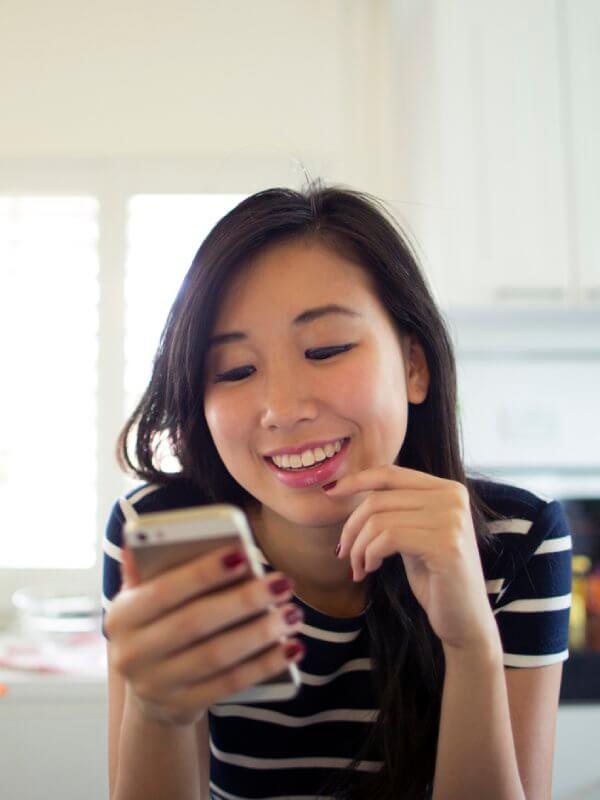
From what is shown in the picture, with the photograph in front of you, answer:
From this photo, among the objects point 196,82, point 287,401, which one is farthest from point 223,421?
point 196,82

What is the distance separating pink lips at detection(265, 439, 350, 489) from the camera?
2.51 feet

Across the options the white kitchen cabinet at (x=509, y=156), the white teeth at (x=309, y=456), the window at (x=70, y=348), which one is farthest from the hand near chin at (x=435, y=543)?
the window at (x=70, y=348)

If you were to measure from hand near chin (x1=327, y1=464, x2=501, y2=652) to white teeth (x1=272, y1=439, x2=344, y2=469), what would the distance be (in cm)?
10

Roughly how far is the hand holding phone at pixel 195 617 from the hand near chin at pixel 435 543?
170 mm

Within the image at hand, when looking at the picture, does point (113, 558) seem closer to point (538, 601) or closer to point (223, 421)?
point (223, 421)

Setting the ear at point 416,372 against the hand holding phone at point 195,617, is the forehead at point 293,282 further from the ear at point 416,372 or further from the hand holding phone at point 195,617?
the hand holding phone at point 195,617

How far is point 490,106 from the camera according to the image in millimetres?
1815

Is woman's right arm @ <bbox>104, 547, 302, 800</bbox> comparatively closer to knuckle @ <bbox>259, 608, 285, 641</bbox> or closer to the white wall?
knuckle @ <bbox>259, 608, 285, 641</bbox>

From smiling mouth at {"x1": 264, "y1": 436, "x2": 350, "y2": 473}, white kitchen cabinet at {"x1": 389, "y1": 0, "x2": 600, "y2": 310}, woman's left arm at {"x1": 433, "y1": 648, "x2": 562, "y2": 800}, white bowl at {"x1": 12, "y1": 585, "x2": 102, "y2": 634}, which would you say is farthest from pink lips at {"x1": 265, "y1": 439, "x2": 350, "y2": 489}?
white bowl at {"x1": 12, "y1": 585, "x2": 102, "y2": 634}

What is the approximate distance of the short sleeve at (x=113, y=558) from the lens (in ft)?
2.99

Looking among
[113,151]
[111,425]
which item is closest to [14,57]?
[113,151]

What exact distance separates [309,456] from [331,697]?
1.16 ft

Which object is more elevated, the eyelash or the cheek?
the eyelash

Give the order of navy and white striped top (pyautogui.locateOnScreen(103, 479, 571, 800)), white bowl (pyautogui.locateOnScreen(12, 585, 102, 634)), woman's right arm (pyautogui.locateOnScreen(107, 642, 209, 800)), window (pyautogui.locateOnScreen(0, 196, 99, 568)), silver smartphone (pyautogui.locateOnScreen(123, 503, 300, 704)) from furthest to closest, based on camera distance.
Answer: window (pyautogui.locateOnScreen(0, 196, 99, 568)) < white bowl (pyautogui.locateOnScreen(12, 585, 102, 634)) < navy and white striped top (pyautogui.locateOnScreen(103, 479, 571, 800)) < woman's right arm (pyautogui.locateOnScreen(107, 642, 209, 800)) < silver smartphone (pyautogui.locateOnScreen(123, 503, 300, 704))
